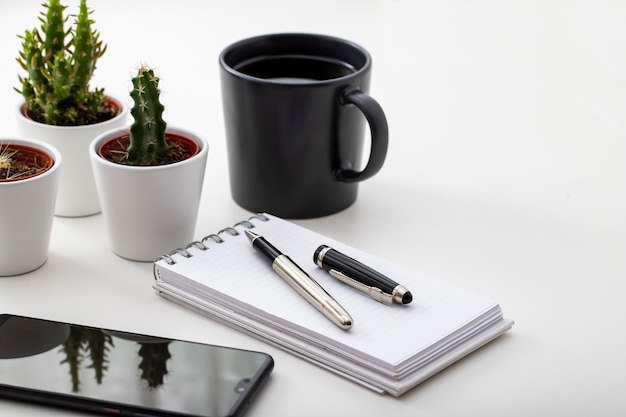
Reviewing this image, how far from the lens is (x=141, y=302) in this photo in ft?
3.78

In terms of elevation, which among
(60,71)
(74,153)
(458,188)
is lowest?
(458,188)

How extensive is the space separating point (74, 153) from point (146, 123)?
169mm

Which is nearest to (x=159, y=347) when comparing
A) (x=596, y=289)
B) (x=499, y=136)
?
(x=596, y=289)

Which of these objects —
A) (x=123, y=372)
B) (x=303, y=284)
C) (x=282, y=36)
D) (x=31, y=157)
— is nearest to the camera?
(x=123, y=372)

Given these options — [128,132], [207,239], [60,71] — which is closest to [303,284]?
[207,239]

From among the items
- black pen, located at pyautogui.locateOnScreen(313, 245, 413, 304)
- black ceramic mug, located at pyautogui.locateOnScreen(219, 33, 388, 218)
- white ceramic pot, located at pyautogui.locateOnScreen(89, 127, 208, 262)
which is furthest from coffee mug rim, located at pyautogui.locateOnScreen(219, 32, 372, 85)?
black pen, located at pyautogui.locateOnScreen(313, 245, 413, 304)

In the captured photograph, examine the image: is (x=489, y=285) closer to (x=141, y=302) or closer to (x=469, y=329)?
(x=469, y=329)

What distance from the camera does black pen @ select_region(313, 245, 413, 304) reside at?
1080mm

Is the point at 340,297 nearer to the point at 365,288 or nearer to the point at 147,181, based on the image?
the point at 365,288

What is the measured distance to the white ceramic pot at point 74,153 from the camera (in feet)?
4.13

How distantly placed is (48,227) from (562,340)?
0.60 m

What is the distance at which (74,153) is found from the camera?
4.19 feet

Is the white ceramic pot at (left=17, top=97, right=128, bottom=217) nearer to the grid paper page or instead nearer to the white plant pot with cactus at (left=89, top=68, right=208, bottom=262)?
the white plant pot with cactus at (left=89, top=68, right=208, bottom=262)

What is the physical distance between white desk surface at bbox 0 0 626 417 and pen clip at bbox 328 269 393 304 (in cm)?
11
